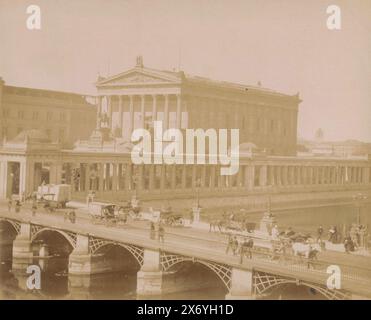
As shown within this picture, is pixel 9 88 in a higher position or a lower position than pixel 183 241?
higher

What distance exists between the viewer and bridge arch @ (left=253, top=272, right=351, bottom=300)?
84.6ft

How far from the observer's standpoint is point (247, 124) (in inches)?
2574

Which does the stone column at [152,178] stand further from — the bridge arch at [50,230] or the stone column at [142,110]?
the bridge arch at [50,230]

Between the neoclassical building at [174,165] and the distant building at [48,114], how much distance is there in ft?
7.18

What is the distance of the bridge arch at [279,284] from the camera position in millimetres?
25797

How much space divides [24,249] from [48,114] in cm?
2193

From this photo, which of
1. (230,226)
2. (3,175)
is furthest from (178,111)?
(230,226)

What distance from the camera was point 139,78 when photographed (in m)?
57.4

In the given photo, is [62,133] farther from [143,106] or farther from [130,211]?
[130,211]
